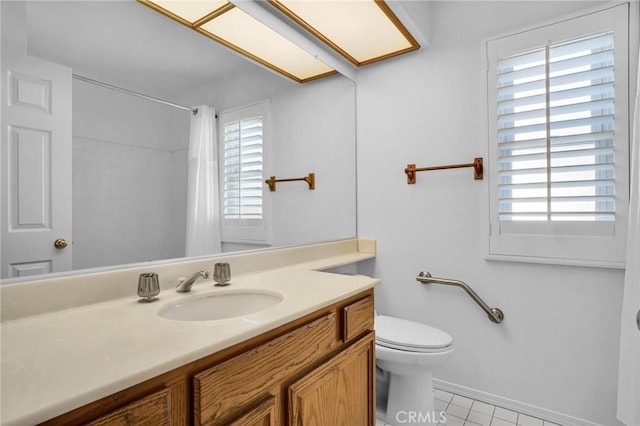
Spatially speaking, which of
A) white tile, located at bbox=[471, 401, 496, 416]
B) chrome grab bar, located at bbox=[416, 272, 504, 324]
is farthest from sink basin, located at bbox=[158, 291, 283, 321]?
white tile, located at bbox=[471, 401, 496, 416]

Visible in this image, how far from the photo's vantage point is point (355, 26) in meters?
1.80

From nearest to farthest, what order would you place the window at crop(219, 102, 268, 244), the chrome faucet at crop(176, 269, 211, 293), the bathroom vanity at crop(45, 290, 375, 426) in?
the bathroom vanity at crop(45, 290, 375, 426) → the chrome faucet at crop(176, 269, 211, 293) → the window at crop(219, 102, 268, 244)

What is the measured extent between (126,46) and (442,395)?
227cm

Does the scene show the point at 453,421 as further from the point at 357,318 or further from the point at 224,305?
the point at 224,305

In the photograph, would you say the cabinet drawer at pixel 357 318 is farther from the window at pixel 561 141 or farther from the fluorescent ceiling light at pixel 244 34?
the fluorescent ceiling light at pixel 244 34

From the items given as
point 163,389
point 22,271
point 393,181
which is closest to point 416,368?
point 393,181

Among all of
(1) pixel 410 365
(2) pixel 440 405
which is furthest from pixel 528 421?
(1) pixel 410 365

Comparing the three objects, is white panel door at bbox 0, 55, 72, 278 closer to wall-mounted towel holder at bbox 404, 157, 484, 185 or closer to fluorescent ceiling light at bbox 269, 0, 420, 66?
fluorescent ceiling light at bbox 269, 0, 420, 66

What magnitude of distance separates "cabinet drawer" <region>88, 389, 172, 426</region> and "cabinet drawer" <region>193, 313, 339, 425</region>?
0.06 meters

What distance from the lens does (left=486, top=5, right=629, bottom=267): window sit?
148cm

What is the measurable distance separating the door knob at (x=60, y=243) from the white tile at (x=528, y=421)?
2124 mm

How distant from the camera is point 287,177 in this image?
1.85m

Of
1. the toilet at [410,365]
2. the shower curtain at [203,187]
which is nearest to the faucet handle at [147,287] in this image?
the shower curtain at [203,187]

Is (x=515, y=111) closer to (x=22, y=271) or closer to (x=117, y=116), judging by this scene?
(x=117, y=116)
